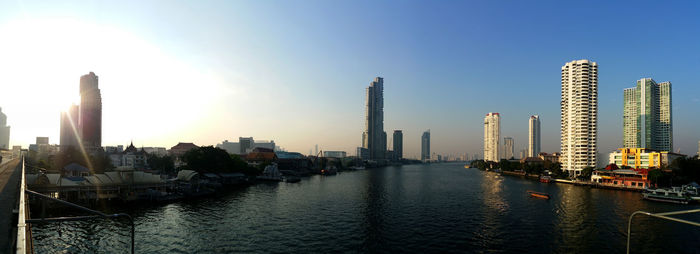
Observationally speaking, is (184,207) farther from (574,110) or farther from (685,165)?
(574,110)

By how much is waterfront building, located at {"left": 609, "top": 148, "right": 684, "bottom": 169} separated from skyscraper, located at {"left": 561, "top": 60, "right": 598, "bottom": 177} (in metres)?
9.52

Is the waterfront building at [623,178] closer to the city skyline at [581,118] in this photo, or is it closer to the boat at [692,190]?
the boat at [692,190]

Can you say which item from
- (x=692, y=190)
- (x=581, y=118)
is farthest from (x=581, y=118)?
(x=692, y=190)

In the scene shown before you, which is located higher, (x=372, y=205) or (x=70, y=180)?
(x=70, y=180)

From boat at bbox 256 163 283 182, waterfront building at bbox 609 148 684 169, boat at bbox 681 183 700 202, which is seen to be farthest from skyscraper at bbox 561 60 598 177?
boat at bbox 256 163 283 182

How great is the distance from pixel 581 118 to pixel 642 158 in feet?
85.5

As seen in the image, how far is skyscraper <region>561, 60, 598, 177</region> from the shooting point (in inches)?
5305

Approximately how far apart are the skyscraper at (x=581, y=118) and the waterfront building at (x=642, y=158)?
952 centimetres

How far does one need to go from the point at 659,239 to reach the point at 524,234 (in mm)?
15733

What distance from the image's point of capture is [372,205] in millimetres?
62594

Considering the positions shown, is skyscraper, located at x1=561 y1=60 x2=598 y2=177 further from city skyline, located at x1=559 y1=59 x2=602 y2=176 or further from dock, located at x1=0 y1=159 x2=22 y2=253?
dock, located at x1=0 y1=159 x2=22 y2=253

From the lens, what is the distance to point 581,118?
13588 centimetres

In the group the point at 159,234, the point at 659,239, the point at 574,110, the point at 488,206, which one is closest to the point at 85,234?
the point at 159,234

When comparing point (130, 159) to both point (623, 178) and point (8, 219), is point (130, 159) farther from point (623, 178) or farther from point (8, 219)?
point (623, 178)
